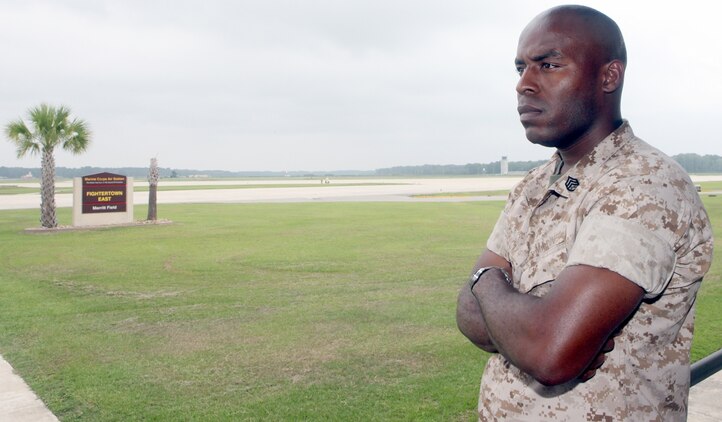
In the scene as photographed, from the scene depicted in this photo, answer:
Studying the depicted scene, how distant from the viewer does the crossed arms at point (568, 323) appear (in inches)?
50.7

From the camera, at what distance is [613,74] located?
5.10 feet

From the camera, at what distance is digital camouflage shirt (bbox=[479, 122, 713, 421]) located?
1.31 meters

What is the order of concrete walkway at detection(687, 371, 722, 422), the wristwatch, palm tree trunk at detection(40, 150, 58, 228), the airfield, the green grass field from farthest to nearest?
the airfield → palm tree trunk at detection(40, 150, 58, 228) → the green grass field → concrete walkway at detection(687, 371, 722, 422) → the wristwatch

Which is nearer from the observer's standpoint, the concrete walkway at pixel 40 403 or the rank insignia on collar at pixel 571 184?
the rank insignia on collar at pixel 571 184

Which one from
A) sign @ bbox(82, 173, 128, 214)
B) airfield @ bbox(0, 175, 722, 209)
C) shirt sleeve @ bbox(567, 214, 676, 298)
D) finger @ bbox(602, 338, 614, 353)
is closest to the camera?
shirt sleeve @ bbox(567, 214, 676, 298)

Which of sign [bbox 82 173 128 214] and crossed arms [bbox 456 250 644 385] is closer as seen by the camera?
crossed arms [bbox 456 250 644 385]

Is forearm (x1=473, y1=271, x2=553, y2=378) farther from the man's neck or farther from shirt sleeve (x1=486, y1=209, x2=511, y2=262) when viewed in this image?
the man's neck

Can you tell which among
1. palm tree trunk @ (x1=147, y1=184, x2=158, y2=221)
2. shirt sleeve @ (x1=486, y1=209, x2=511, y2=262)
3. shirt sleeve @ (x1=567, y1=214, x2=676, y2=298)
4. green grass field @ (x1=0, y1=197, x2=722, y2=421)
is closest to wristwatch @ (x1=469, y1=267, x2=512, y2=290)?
shirt sleeve @ (x1=486, y1=209, x2=511, y2=262)

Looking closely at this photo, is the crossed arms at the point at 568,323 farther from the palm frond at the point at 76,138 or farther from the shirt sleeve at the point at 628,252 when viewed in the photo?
the palm frond at the point at 76,138

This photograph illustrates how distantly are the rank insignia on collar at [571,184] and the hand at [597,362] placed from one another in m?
0.40

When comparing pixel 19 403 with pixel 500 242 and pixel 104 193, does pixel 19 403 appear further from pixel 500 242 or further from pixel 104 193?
pixel 104 193

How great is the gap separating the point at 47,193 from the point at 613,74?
2062 centimetres

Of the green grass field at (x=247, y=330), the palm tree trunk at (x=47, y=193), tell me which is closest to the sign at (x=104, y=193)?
the palm tree trunk at (x=47, y=193)

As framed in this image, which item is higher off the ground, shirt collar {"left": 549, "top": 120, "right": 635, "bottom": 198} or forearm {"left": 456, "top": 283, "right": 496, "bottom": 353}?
shirt collar {"left": 549, "top": 120, "right": 635, "bottom": 198}
